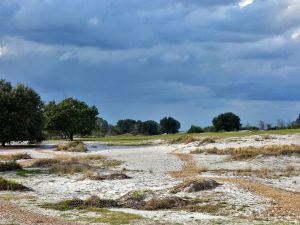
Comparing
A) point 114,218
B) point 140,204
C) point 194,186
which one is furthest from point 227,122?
point 114,218

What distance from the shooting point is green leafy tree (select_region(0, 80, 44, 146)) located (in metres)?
69.7

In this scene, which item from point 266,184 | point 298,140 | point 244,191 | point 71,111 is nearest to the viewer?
point 244,191

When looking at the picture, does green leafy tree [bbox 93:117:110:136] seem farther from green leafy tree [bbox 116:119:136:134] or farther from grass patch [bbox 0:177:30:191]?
grass patch [bbox 0:177:30:191]

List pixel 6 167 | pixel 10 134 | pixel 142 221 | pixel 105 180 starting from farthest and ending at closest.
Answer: pixel 10 134 < pixel 6 167 < pixel 105 180 < pixel 142 221

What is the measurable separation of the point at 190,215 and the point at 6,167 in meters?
21.1

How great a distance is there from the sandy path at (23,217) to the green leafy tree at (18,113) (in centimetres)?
5260

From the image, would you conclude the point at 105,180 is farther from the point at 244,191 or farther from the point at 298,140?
the point at 298,140

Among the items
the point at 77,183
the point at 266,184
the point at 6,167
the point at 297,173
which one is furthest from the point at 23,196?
the point at 297,173

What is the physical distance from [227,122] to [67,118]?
40324mm

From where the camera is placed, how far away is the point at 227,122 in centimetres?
12112

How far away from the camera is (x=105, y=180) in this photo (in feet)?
89.7

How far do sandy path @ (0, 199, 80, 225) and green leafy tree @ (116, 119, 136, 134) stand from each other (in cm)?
14491

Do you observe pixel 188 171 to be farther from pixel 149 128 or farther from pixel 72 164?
pixel 149 128

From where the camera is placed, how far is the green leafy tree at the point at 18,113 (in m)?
69.7
